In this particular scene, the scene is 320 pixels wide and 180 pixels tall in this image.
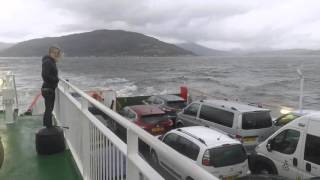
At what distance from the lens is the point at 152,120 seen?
1385 cm

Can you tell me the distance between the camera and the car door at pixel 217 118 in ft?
37.9

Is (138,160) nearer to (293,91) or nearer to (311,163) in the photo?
(311,163)

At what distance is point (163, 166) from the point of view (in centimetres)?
921

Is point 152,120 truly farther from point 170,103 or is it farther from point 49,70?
point 49,70

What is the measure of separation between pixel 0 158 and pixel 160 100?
15.0m

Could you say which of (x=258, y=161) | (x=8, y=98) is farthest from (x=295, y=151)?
(x=8, y=98)

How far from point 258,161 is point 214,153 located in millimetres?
1343

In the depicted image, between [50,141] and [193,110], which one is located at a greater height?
[50,141]

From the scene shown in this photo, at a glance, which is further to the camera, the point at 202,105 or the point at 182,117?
the point at 182,117

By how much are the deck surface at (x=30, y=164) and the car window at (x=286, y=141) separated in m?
4.77

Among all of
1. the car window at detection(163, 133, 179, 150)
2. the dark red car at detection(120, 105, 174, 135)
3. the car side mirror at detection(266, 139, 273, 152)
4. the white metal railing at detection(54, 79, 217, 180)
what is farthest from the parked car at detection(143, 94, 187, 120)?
the white metal railing at detection(54, 79, 217, 180)

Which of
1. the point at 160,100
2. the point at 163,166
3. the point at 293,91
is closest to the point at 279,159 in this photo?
the point at 163,166

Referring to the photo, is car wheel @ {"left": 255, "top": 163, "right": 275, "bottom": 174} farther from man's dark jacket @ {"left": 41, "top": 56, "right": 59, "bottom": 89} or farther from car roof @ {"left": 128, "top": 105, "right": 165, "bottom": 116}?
car roof @ {"left": 128, "top": 105, "right": 165, "bottom": 116}

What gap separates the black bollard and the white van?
484cm
